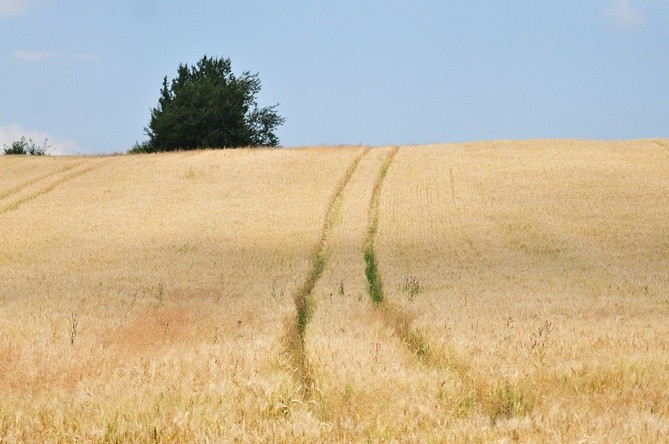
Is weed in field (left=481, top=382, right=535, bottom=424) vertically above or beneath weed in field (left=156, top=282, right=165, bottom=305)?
beneath

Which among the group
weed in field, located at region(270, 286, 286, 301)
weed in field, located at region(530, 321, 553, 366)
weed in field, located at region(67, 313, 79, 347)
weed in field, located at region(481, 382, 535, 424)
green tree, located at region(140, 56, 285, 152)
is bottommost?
weed in field, located at region(481, 382, 535, 424)

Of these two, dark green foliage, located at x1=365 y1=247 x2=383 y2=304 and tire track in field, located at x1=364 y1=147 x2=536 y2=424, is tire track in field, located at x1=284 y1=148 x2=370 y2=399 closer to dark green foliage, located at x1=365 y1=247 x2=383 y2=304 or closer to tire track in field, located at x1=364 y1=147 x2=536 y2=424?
dark green foliage, located at x1=365 y1=247 x2=383 y2=304

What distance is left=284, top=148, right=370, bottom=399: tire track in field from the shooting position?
35.6 ft

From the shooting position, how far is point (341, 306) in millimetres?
15688

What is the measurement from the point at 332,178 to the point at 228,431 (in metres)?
31.0

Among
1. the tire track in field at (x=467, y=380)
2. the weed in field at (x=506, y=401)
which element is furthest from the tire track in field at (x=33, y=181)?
the weed in field at (x=506, y=401)

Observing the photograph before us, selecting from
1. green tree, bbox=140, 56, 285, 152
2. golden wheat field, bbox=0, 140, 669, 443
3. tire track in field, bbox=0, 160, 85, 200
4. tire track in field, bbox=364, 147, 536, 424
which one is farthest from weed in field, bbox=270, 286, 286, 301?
green tree, bbox=140, 56, 285, 152

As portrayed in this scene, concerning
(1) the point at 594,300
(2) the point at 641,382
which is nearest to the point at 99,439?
(2) the point at 641,382

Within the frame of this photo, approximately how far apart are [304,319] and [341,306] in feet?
2.52

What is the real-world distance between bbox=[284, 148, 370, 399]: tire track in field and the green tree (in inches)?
1408

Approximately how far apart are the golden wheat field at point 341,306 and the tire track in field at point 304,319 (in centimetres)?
7

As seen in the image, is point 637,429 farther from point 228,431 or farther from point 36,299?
point 36,299

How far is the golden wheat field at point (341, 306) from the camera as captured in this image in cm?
866

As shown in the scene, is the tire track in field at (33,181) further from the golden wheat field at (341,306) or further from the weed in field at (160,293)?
the weed in field at (160,293)
